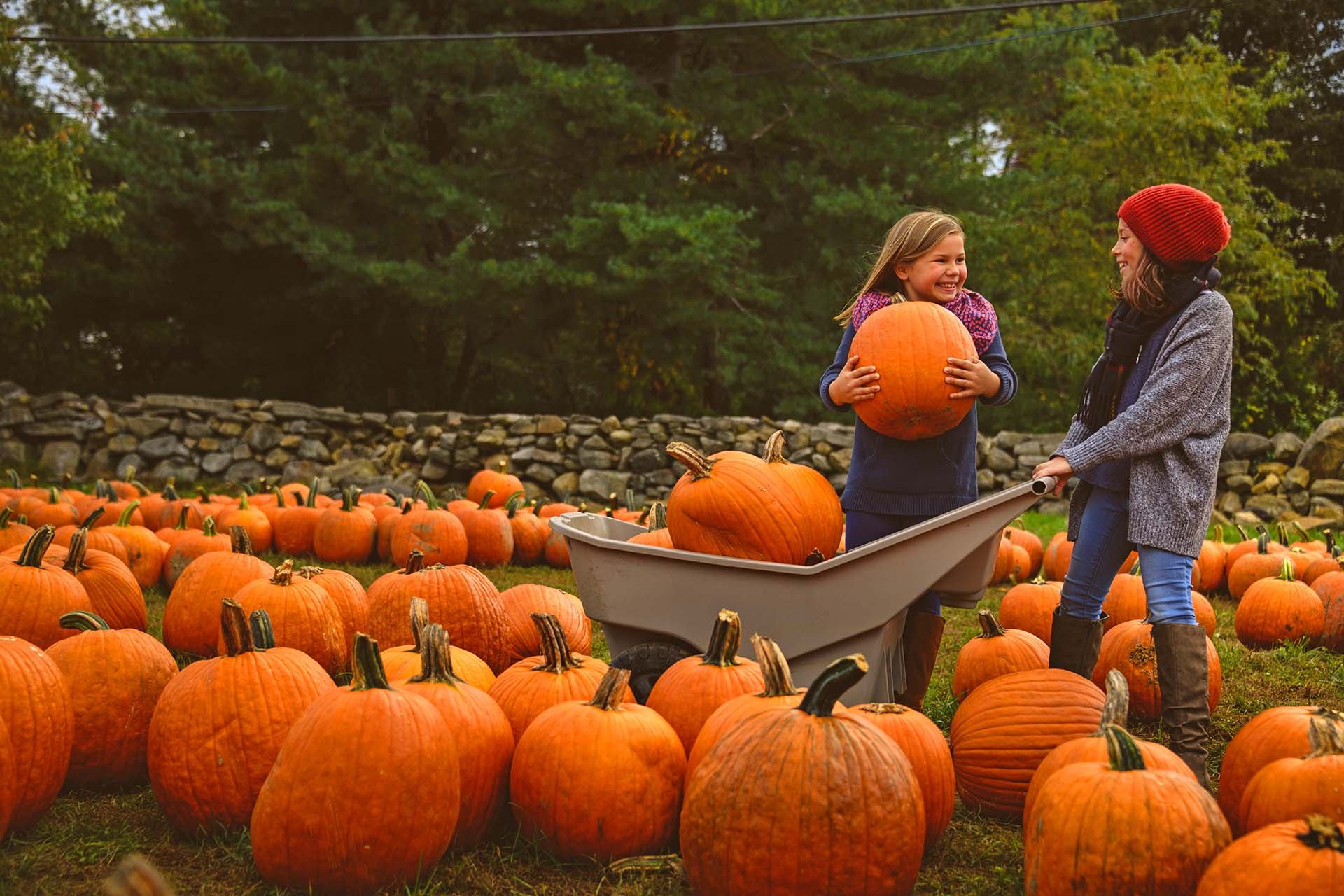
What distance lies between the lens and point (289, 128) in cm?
1464

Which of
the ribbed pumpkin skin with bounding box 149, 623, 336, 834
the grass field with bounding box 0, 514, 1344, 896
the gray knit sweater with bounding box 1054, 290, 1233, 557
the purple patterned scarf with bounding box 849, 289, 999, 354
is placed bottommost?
the grass field with bounding box 0, 514, 1344, 896

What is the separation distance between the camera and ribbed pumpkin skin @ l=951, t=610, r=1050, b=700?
11.6 feet

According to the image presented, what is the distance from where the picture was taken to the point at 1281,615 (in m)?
4.88

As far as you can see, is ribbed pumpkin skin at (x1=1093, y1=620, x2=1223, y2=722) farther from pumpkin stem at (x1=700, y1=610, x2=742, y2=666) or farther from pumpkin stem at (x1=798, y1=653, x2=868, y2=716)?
pumpkin stem at (x1=798, y1=653, x2=868, y2=716)

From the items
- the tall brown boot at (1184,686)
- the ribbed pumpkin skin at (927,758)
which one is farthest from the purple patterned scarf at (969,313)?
the ribbed pumpkin skin at (927,758)

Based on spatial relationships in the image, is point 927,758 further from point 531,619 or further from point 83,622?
point 83,622

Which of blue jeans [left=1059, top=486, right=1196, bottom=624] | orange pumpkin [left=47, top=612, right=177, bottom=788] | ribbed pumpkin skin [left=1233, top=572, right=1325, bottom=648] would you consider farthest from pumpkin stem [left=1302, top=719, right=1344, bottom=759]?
ribbed pumpkin skin [left=1233, top=572, right=1325, bottom=648]

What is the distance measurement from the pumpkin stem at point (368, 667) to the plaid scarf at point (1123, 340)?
2.29 meters

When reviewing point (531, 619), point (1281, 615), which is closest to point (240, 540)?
point (531, 619)

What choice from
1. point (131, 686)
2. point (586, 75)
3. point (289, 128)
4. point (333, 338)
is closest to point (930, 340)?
point (131, 686)

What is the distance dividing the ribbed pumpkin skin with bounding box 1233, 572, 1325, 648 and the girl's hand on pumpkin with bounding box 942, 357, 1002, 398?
9.20 ft

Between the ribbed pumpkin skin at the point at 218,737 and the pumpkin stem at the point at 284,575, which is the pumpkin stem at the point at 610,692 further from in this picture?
the pumpkin stem at the point at 284,575

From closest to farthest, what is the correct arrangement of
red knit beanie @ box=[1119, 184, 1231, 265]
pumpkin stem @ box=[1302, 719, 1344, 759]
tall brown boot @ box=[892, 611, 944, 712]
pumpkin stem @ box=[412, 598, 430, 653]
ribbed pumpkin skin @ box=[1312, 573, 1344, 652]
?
1. pumpkin stem @ box=[1302, 719, 1344, 759]
2. pumpkin stem @ box=[412, 598, 430, 653]
3. red knit beanie @ box=[1119, 184, 1231, 265]
4. tall brown boot @ box=[892, 611, 944, 712]
5. ribbed pumpkin skin @ box=[1312, 573, 1344, 652]

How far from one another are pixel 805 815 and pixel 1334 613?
4146mm
